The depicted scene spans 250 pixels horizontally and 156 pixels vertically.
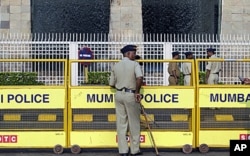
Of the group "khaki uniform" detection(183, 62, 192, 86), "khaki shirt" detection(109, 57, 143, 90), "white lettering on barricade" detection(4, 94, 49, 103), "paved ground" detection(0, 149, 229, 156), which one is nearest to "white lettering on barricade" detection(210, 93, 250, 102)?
"paved ground" detection(0, 149, 229, 156)

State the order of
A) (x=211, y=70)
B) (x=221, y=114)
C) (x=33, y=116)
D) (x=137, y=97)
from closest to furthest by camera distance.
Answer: (x=137, y=97) → (x=33, y=116) → (x=221, y=114) → (x=211, y=70)

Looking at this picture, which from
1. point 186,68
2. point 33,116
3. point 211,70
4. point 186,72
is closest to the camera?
point 33,116

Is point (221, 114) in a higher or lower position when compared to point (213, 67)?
lower

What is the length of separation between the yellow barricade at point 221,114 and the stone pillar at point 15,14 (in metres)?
11.1

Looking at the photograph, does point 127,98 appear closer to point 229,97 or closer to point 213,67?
point 229,97

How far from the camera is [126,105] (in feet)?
31.2

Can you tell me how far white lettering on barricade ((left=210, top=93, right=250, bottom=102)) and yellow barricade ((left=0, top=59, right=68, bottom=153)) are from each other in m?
2.74

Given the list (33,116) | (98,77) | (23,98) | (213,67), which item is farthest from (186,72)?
Result: (23,98)

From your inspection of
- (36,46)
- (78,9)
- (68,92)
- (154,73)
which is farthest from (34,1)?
(68,92)

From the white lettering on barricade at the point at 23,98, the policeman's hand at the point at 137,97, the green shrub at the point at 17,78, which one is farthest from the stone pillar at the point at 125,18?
the policeman's hand at the point at 137,97

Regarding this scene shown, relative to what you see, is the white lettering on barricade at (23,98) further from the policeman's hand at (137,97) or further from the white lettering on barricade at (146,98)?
the policeman's hand at (137,97)

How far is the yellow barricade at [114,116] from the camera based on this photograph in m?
9.98

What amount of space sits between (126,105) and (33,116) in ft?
5.91

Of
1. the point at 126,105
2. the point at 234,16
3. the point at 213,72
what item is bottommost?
the point at 126,105
